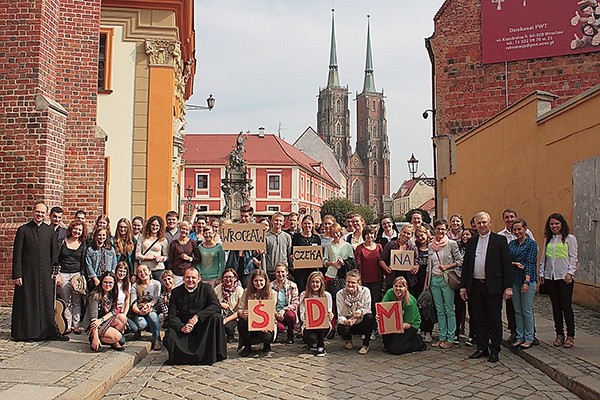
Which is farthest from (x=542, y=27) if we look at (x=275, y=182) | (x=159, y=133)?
(x=275, y=182)

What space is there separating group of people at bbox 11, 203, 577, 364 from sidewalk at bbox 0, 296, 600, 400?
26 cm

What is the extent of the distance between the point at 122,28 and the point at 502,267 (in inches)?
533

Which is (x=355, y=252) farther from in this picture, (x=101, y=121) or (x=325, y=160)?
(x=325, y=160)

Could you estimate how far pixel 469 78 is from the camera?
21.1 meters

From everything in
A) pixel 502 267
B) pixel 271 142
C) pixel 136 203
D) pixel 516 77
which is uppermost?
pixel 271 142

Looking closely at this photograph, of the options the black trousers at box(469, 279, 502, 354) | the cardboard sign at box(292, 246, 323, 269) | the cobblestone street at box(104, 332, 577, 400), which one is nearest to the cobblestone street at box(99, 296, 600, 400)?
the cobblestone street at box(104, 332, 577, 400)

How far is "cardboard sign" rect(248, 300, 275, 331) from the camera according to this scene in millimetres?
8180

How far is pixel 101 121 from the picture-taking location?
682 inches

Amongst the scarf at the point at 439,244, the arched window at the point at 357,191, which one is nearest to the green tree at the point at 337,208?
the arched window at the point at 357,191

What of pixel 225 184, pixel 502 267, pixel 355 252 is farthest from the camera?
pixel 225 184

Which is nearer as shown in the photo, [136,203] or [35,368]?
[35,368]

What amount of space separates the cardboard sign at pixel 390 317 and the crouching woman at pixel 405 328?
83mm

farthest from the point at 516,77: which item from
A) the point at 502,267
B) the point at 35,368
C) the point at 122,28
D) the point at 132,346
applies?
the point at 35,368

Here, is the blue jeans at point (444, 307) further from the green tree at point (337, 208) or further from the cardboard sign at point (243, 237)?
the green tree at point (337, 208)
